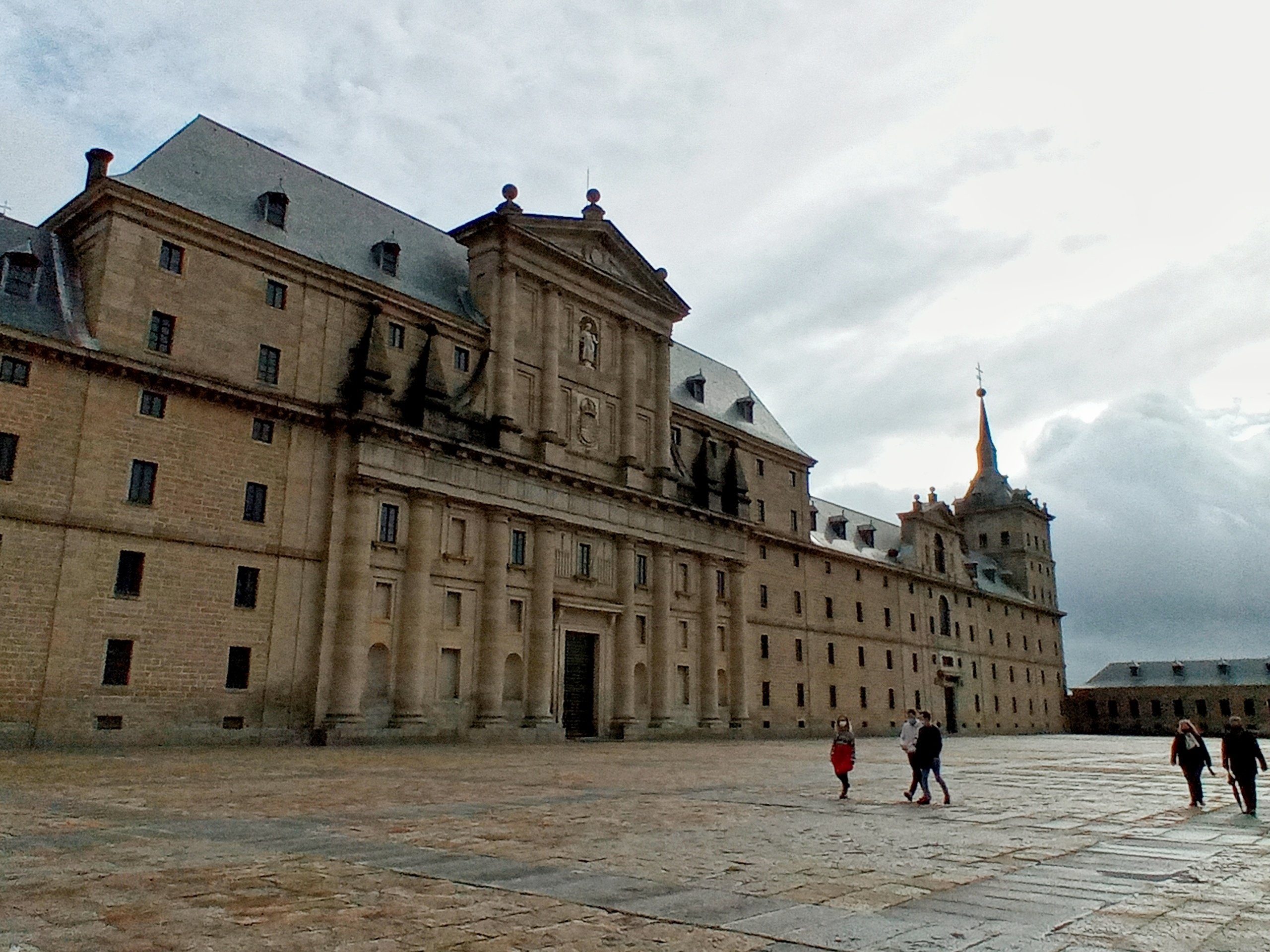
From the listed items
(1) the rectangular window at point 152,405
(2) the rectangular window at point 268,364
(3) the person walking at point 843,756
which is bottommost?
(3) the person walking at point 843,756

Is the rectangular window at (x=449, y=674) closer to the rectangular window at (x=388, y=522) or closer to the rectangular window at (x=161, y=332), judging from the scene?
the rectangular window at (x=388, y=522)

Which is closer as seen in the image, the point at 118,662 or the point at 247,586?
the point at 118,662

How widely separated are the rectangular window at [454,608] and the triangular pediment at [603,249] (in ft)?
55.9

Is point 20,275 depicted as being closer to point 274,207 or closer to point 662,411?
point 274,207

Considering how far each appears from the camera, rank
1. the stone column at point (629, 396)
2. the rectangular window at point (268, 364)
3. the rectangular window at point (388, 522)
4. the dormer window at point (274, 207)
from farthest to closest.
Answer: the stone column at point (629, 396) < the dormer window at point (274, 207) < the rectangular window at point (388, 522) < the rectangular window at point (268, 364)

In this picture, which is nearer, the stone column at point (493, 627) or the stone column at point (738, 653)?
the stone column at point (493, 627)

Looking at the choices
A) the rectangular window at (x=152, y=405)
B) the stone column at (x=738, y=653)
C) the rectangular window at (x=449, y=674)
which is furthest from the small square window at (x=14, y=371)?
the stone column at (x=738, y=653)

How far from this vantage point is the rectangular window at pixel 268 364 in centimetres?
3503

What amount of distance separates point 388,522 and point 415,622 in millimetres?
3978

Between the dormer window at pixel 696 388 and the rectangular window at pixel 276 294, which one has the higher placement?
the dormer window at pixel 696 388

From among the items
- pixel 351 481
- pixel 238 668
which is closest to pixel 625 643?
pixel 351 481

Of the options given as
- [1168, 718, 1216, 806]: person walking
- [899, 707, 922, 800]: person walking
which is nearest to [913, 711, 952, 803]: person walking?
[899, 707, 922, 800]: person walking

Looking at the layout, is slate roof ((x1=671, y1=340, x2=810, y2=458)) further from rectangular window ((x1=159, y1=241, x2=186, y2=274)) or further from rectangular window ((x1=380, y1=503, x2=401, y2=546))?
rectangular window ((x1=159, y1=241, x2=186, y2=274))

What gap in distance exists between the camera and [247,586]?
109ft
